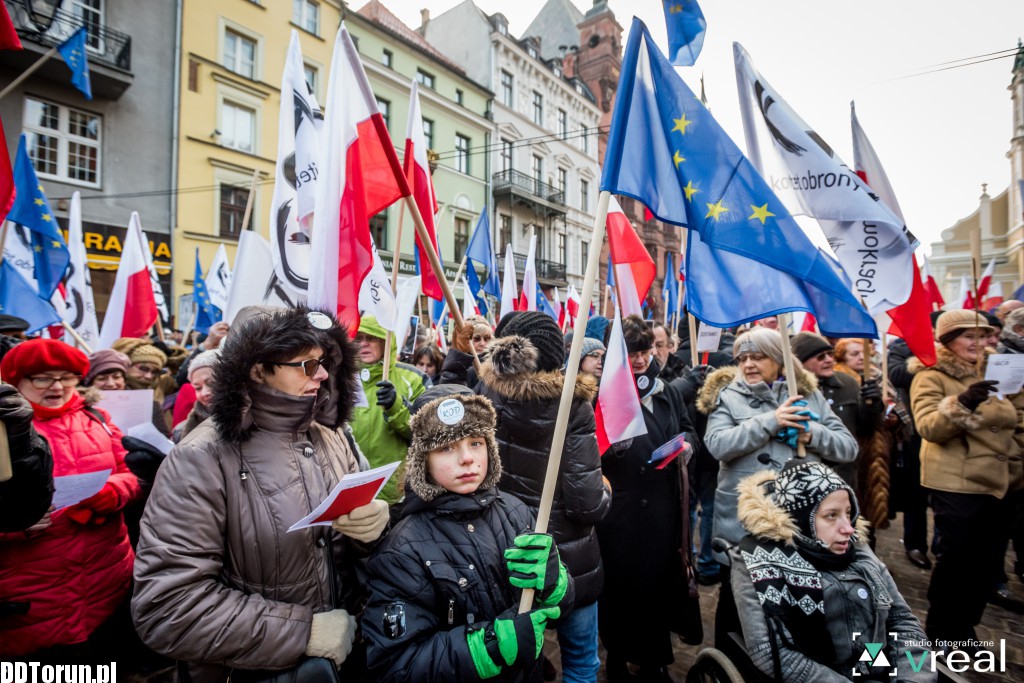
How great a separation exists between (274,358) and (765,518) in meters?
2.03

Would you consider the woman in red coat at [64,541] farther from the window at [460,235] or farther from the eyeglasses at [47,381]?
the window at [460,235]

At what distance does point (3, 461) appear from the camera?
4.79 feet

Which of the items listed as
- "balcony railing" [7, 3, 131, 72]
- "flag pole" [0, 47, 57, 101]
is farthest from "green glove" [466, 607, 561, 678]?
"balcony railing" [7, 3, 131, 72]

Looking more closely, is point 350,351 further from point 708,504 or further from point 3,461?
point 708,504

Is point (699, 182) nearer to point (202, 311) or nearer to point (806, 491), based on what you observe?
point (806, 491)

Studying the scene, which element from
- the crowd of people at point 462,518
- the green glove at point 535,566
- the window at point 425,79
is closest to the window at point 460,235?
the window at point 425,79

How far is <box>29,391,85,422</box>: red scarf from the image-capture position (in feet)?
7.57

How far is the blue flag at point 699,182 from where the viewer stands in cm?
201

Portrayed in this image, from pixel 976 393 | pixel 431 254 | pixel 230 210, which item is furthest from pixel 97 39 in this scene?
pixel 976 393

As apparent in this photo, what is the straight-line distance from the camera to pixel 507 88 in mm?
27016

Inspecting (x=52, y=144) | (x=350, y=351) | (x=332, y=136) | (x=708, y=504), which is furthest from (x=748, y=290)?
(x=52, y=144)

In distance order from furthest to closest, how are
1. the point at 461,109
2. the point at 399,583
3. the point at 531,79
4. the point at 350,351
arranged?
the point at 531,79, the point at 461,109, the point at 350,351, the point at 399,583

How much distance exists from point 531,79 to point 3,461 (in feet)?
100

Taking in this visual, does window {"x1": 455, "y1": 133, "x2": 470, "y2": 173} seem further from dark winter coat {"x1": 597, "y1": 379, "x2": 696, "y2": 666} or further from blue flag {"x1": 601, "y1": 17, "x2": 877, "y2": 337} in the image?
blue flag {"x1": 601, "y1": 17, "x2": 877, "y2": 337}
